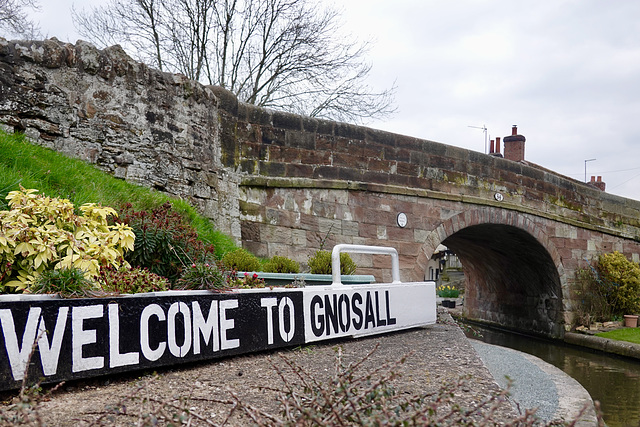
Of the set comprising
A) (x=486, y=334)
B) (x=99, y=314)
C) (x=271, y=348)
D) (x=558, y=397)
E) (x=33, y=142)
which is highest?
(x=33, y=142)

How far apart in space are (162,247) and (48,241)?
1.00 m

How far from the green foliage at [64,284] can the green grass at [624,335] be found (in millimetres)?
12079

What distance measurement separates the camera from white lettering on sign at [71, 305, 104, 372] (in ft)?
7.91

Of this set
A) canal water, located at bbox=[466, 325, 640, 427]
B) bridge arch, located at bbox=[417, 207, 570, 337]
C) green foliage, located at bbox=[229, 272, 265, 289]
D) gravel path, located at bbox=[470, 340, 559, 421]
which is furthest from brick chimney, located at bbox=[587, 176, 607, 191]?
green foliage, located at bbox=[229, 272, 265, 289]

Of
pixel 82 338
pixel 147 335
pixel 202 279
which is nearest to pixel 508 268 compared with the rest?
pixel 202 279

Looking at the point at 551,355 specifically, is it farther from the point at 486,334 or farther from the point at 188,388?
the point at 188,388

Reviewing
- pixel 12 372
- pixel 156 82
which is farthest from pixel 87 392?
pixel 156 82

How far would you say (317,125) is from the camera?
8867 millimetres

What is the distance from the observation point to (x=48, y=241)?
309 centimetres

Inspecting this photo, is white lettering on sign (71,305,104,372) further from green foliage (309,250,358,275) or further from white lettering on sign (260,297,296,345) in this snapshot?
green foliage (309,250,358,275)

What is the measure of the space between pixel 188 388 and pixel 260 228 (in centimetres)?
580

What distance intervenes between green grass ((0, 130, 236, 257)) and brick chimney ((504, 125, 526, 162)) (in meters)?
15.8

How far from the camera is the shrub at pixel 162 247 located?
3951 millimetres

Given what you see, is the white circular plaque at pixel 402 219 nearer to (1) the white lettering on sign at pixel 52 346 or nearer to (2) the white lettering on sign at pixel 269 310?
(2) the white lettering on sign at pixel 269 310
